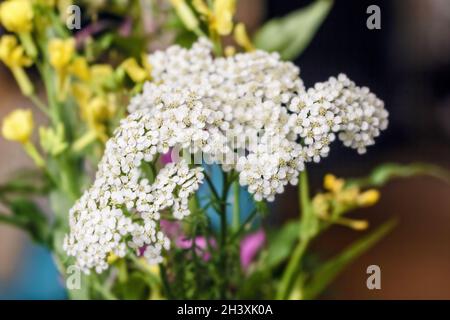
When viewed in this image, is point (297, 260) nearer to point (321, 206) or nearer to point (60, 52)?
point (321, 206)

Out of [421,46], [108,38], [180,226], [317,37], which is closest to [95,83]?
[108,38]

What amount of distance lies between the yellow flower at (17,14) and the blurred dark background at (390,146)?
13.3 inches

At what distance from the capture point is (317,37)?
2.42 metres

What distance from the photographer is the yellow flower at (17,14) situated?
52 centimetres

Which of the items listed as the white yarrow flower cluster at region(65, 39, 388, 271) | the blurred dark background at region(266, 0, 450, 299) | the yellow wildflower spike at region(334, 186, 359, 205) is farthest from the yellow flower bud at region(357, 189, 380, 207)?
the blurred dark background at region(266, 0, 450, 299)

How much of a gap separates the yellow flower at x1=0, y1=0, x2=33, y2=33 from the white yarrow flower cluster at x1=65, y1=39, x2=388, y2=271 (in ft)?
0.49

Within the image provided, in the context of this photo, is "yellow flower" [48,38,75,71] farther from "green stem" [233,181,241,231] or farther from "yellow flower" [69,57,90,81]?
"green stem" [233,181,241,231]

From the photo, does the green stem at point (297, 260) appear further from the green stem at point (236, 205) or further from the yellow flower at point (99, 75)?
the yellow flower at point (99, 75)

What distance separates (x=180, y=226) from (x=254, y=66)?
5.3 inches

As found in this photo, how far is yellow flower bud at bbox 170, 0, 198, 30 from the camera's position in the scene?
566 millimetres

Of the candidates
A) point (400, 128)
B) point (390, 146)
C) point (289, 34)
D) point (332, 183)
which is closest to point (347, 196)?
point (332, 183)

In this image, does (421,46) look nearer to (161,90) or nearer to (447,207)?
(447,207)

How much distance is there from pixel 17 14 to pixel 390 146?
8.28 ft

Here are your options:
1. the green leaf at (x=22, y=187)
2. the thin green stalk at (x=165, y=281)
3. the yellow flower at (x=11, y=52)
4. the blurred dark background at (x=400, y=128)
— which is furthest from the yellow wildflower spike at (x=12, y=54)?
the blurred dark background at (x=400, y=128)
